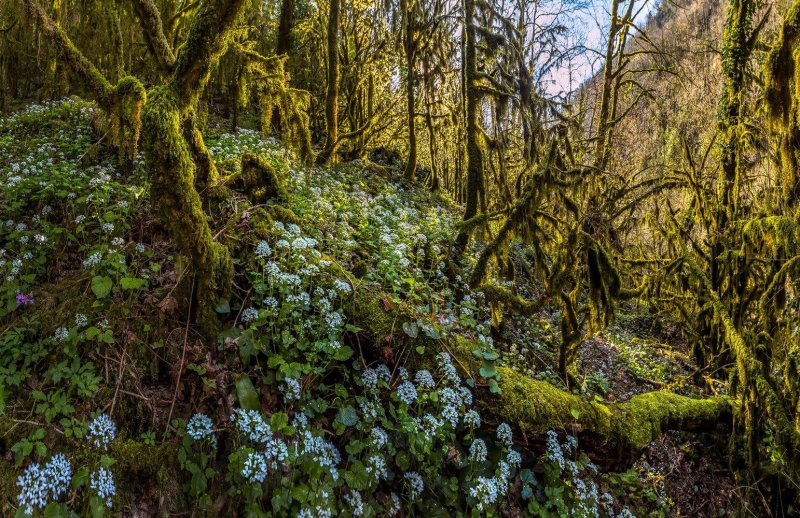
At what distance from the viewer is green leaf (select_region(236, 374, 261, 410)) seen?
274cm

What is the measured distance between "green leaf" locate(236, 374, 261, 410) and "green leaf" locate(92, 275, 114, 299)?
1206 millimetres

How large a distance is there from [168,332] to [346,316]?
54.3 inches

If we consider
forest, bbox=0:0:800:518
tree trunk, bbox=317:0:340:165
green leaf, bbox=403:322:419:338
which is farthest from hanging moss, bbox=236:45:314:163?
green leaf, bbox=403:322:419:338

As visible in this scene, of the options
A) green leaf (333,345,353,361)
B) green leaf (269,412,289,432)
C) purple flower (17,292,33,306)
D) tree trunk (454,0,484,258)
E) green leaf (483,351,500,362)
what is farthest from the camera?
tree trunk (454,0,484,258)

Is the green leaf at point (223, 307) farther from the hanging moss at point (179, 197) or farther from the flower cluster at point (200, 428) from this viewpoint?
the flower cluster at point (200, 428)

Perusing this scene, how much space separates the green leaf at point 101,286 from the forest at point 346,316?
0.48ft

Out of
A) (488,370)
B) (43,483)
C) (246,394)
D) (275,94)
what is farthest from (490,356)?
(275,94)

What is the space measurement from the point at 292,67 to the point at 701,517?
12182 mm

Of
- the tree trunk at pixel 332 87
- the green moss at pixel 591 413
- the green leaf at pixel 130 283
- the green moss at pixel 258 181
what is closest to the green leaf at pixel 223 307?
the green leaf at pixel 130 283

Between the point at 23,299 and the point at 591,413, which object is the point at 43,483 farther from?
the point at 591,413

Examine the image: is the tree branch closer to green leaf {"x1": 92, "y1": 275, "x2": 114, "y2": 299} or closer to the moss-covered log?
green leaf {"x1": 92, "y1": 275, "x2": 114, "y2": 299}

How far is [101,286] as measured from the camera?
119 inches

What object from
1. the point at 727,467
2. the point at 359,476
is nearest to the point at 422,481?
the point at 359,476

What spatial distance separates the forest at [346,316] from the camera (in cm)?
264
